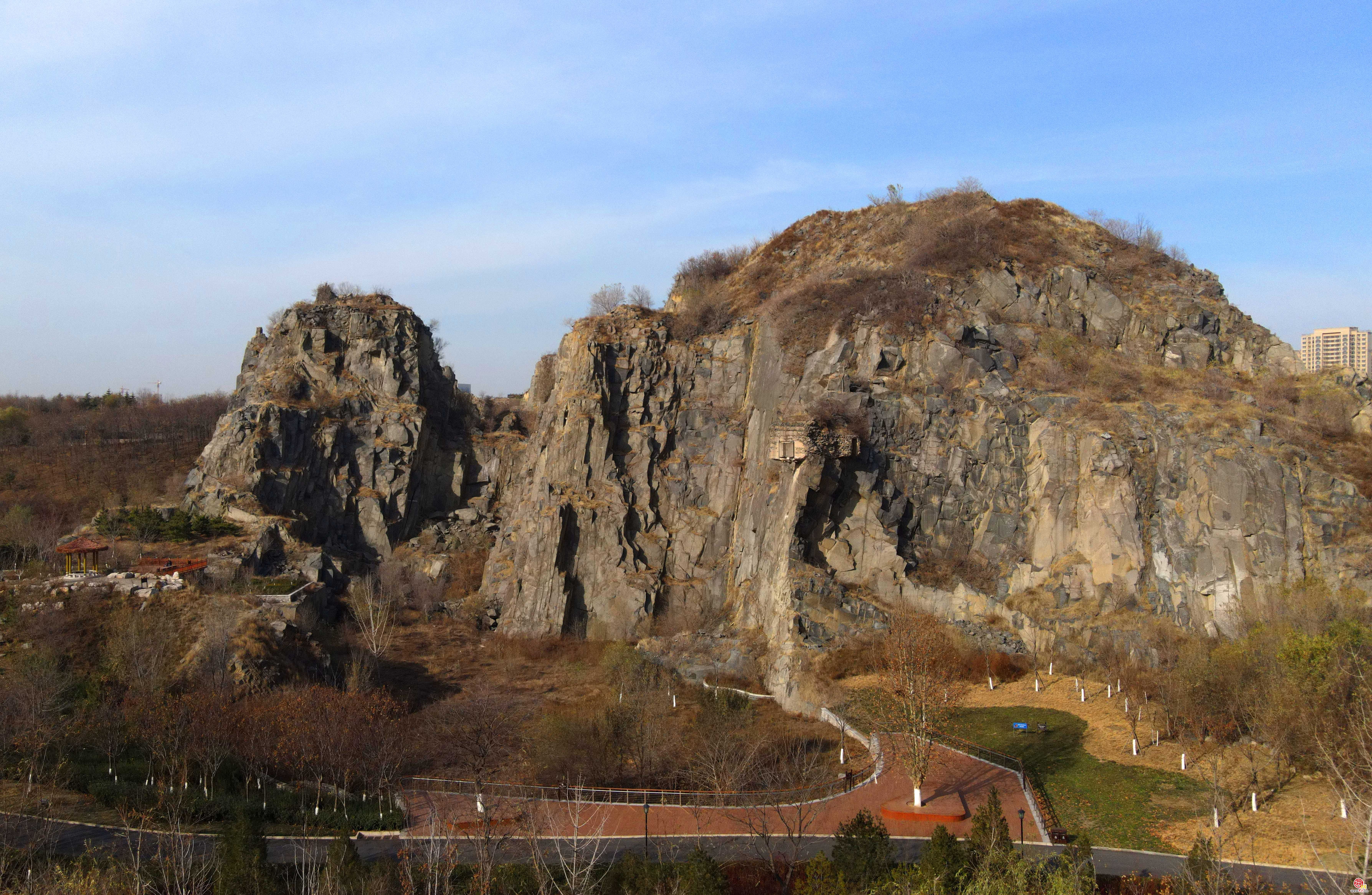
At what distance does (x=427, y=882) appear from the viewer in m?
16.8

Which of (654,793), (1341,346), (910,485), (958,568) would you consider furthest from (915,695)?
(1341,346)

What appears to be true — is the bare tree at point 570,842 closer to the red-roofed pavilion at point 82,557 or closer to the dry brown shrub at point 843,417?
the dry brown shrub at point 843,417

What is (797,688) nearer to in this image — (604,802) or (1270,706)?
(604,802)

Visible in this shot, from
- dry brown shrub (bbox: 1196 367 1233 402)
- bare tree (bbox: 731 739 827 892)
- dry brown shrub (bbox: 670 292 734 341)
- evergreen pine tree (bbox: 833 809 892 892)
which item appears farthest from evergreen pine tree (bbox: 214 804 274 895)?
dry brown shrub (bbox: 670 292 734 341)

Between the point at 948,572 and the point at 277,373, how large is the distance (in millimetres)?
40047

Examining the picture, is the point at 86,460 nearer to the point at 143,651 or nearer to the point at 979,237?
the point at 143,651

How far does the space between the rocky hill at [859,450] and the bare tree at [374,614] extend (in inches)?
206

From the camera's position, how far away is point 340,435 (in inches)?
2195

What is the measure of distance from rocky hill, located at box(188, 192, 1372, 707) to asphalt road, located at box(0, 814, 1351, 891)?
12.9 m

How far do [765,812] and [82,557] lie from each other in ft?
125

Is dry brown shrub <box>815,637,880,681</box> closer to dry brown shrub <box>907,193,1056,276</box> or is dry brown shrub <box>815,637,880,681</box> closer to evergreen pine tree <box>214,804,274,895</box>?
dry brown shrub <box>907,193,1056,276</box>

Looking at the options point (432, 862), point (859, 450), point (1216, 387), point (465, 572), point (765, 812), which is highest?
point (1216, 387)

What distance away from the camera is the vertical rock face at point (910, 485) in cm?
3375

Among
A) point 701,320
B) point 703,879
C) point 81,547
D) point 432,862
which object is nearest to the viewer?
point 432,862
